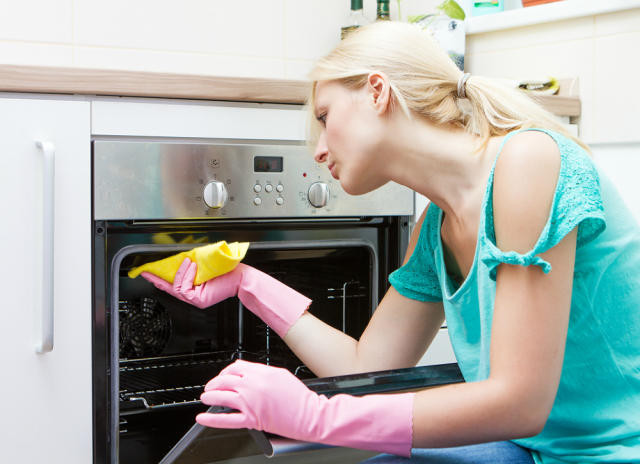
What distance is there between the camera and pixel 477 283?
0.93 meters

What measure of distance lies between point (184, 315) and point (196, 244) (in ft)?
0.90

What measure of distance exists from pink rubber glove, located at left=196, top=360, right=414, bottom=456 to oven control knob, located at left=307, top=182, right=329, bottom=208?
0.55 metres

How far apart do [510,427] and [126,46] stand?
1486 millimetres

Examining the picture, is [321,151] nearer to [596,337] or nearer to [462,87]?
[462,87]

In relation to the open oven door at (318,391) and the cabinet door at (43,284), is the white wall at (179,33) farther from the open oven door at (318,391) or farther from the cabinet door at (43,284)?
the open oven door at (318,391)

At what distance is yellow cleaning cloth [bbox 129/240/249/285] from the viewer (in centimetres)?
118

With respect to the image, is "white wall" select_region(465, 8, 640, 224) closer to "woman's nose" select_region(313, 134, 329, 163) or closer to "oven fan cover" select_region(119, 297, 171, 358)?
"woman's nose" select_region(313, 134, 329, 163)

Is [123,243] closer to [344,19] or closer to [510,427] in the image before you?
[510,427]

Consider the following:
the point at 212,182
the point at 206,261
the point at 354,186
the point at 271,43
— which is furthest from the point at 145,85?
the point at 271,43

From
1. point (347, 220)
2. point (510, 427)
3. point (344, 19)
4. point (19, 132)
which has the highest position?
point (344, 19)

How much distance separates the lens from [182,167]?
47.7 inches

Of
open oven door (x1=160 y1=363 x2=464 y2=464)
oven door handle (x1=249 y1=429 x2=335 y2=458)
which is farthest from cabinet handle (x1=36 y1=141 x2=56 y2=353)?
oven door handle (x1=249 y1=429 x2=335 y2=458)

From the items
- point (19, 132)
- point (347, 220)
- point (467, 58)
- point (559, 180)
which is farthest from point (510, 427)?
point (467, 58)

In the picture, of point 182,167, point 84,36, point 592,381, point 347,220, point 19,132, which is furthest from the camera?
point 84,36
